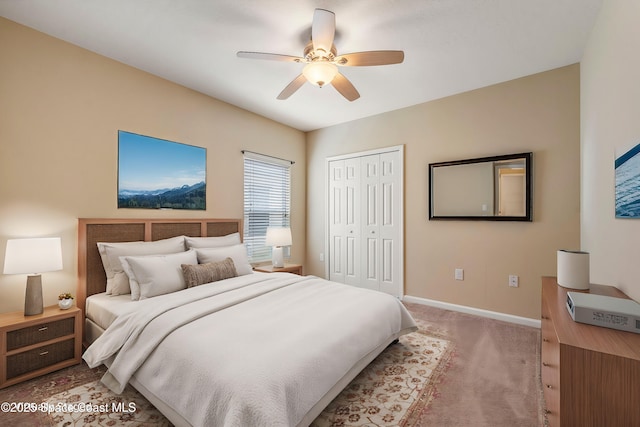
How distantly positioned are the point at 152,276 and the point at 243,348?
4.40 feet

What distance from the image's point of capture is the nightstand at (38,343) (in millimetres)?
1945

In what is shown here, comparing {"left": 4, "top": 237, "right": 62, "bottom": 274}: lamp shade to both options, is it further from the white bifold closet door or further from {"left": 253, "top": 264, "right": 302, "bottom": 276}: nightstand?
the white bifold closet door

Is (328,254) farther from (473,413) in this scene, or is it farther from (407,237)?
(473,413)

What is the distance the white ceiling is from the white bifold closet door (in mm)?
1277

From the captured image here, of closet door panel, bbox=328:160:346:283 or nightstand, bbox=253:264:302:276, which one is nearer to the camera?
nightstand, bbox=253:264:302:276

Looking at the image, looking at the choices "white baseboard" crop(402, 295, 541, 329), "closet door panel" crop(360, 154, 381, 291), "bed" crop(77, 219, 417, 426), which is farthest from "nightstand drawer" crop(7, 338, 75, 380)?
"white baseboard" crop(402, 295, 541, 329)

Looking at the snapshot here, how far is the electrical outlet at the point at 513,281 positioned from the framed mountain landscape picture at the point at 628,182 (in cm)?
169

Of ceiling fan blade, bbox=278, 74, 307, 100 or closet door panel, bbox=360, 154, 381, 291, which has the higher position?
ceiling fan blade, bbox=278, 74, 307, 100

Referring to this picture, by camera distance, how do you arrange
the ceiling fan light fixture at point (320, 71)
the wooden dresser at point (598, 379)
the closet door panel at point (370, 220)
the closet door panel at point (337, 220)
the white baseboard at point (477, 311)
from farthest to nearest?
the closet door panel at point (337, 220) < the closet door panel at point (370, 220) < the white baseboard at point (477, 311) < the ceiling fan light fixture at point (320, 71) < the wooden dresser at point (598, 379)

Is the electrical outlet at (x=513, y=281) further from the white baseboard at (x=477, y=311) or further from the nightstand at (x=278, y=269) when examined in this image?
the nightstand at (x=278, y=269)

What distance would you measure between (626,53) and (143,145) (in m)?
3.79

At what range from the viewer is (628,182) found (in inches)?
57.9

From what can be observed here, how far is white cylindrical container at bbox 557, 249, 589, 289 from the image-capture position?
1825 millimetres

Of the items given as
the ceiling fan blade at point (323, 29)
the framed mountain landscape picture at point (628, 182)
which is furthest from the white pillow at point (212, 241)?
the framed mountain landscape picture at point (628, 182)
